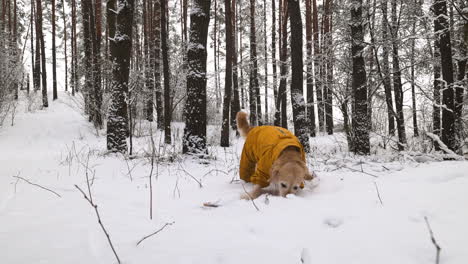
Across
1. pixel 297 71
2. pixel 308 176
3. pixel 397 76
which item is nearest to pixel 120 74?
pixel 297 71

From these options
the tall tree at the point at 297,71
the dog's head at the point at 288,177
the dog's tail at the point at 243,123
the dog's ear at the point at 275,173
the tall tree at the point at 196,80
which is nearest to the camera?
the dog's head at the point at 288,177

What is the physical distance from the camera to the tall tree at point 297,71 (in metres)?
6.52

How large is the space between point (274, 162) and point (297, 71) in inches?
187

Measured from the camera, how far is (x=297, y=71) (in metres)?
6.65

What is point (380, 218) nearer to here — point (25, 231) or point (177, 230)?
point (177, 230)

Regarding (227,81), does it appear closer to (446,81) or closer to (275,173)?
(446,81)

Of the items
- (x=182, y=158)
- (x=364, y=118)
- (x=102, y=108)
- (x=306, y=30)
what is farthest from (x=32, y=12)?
(x=364, y=118)

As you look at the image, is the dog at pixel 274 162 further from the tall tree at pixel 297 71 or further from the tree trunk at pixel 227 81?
the tree trunk at pixel 227 81

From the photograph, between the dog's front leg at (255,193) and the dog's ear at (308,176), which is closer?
the dog's front leg at (255,193)

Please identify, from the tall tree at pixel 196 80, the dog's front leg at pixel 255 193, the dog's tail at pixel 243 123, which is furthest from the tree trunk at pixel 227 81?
the dog's front leg at pixel 255 193

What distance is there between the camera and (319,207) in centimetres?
178

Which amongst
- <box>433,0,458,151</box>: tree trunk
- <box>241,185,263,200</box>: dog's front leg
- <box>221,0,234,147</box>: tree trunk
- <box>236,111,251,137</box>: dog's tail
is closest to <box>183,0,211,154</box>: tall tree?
<box>236,111,251,137</box>: dog's tail

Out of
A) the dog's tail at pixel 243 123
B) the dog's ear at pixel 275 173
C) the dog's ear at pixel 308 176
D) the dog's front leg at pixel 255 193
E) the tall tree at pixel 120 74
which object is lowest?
the dog's front leg at pixel 255 193

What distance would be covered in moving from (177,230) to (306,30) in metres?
16.5
